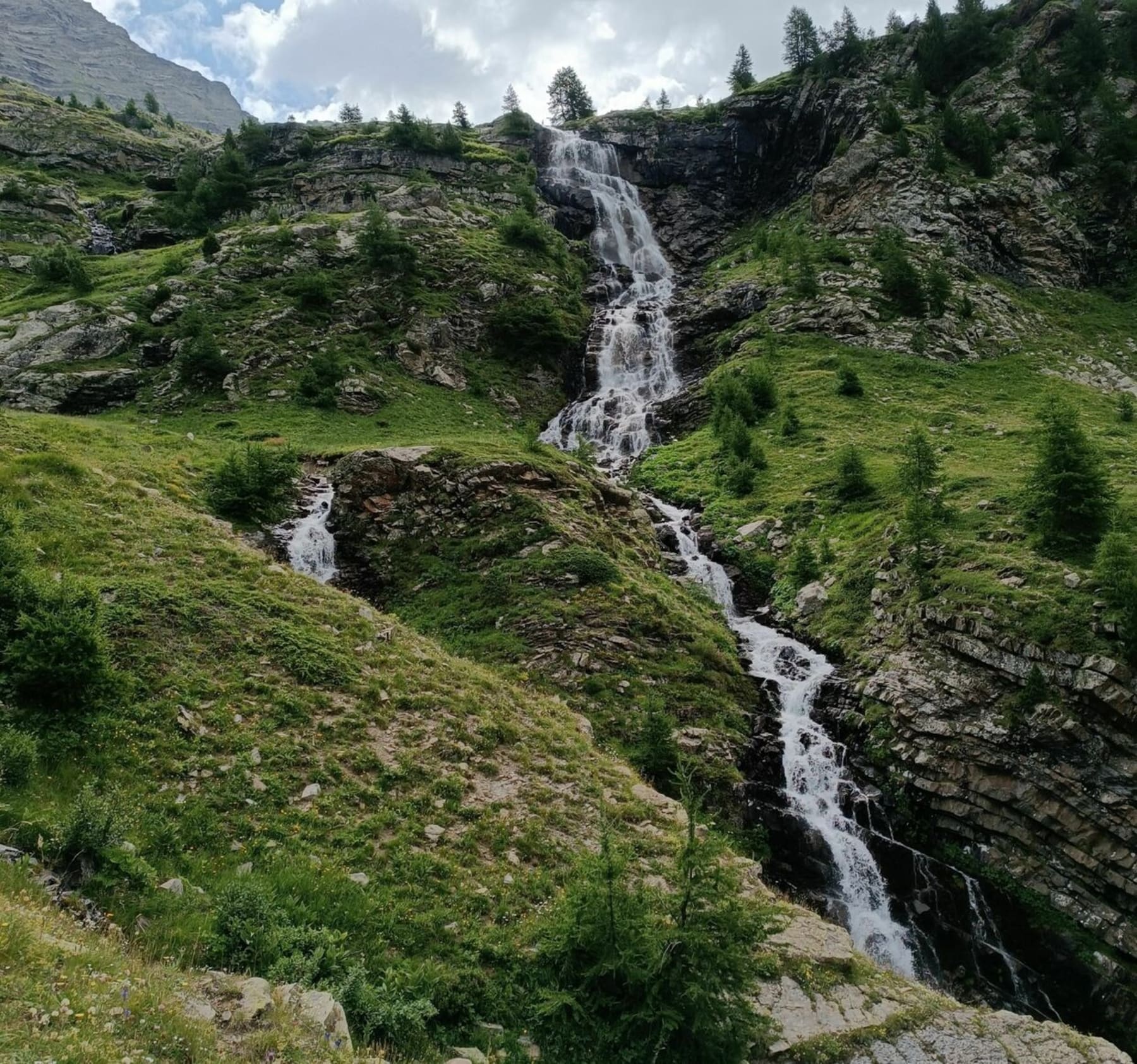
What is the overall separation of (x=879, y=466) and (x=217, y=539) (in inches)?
1034

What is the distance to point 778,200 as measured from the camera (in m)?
76.1

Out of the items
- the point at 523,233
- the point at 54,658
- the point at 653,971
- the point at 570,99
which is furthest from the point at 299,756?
the point at 570,99

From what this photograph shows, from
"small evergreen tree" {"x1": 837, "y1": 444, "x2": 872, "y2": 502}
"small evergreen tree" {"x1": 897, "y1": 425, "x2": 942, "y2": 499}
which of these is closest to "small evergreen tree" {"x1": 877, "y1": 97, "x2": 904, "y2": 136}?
"small evergreen tree" {"x1": 837, "y1": 444, "x2": 872, "y2": 502}

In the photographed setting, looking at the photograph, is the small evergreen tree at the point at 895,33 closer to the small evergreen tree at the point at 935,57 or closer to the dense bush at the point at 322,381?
the small evergreen tree at the point at 935,57

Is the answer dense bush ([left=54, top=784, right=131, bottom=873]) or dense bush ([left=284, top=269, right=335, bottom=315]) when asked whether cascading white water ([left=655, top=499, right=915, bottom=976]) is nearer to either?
dense bush ([left=54, top=784, right=131, bottom=873])

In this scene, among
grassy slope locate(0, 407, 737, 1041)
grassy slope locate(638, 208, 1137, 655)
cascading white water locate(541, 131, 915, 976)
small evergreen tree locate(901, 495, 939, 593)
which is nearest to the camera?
grassy slope locate(0, 407, 737, 1041)

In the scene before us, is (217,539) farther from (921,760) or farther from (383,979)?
(921,760)

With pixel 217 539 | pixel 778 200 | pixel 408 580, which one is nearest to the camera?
pixel 217 539

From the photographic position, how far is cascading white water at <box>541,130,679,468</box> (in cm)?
4288

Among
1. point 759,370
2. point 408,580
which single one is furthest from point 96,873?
point 759,370

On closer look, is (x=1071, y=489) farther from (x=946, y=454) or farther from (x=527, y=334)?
(x=527, y=334)

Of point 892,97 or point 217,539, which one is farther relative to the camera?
point 892,97

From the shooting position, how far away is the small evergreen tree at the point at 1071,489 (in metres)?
18.1

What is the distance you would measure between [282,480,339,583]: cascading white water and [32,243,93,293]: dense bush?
107ft
